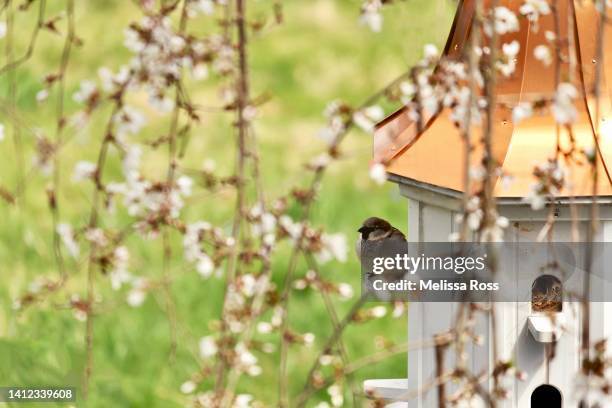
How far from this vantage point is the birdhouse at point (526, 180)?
189 centimetres

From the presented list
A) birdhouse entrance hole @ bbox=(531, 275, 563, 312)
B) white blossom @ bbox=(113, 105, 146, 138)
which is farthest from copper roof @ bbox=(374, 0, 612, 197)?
white blossom @ bbox=(113, 105, 146, 138)

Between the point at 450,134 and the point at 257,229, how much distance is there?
0.65m

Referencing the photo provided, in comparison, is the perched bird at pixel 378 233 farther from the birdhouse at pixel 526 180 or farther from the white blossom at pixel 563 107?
the white blossom at pixel 563 107

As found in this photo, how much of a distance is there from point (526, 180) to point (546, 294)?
27cm

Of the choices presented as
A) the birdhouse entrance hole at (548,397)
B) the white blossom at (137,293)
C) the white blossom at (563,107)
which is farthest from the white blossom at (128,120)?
the birdhouse entrance hole at (548,397)

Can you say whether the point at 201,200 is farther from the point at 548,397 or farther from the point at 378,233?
the point at 548,397

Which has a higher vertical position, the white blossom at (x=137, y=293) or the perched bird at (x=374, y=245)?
the perched bird at (x=374, y=245)

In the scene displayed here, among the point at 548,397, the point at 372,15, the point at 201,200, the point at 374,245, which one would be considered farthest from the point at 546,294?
the point at 201,200

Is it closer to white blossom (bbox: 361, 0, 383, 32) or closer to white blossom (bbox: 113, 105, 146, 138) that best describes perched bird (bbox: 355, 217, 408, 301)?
white blossom (bbox: 361, 0, 383, 32)

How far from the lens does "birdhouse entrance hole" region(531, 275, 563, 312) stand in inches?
81.1

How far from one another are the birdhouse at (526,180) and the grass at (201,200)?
99 cm

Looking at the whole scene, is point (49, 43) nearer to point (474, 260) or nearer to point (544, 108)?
point (474, 260)

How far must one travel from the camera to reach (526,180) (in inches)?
74.1

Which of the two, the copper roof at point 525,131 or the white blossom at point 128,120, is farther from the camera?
the copper roof at point 525,131
